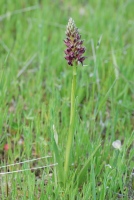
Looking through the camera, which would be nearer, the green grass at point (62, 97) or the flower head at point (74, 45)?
the flower head at point (74, 45)

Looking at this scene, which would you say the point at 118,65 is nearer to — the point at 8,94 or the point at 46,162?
the point at 8,94

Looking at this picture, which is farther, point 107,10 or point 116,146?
point 107,10

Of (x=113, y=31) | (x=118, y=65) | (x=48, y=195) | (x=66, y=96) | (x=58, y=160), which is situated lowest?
(x=48, y=195)

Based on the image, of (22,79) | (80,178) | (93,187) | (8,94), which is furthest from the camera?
(22,79)

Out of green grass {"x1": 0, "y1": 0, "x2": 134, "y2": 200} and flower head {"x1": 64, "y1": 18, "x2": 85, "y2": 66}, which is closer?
flower head {"x1": 64, "y1": 18, "x2": 85, "y2": 66}

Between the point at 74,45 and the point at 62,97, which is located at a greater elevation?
the point at 74,45

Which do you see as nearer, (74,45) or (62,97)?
(74,45)

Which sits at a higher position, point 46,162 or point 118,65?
point 118,65

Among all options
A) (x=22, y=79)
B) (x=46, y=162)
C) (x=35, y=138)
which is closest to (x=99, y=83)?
(x=22, y=79)
